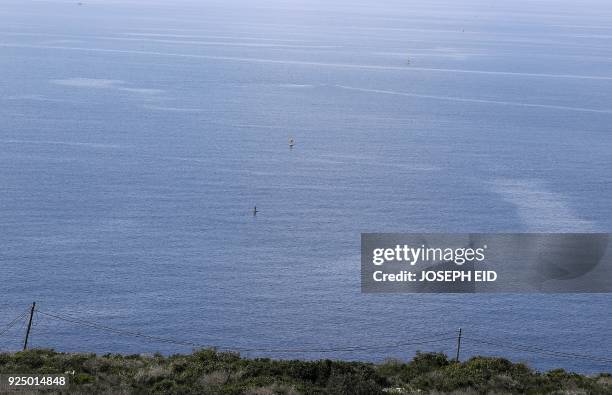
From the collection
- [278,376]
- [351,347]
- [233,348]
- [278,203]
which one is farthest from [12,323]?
[278,376]

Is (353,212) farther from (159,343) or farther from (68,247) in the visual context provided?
(159,343)

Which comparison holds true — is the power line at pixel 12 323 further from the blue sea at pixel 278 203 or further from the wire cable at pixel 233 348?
the wire cable at pixel 233 348

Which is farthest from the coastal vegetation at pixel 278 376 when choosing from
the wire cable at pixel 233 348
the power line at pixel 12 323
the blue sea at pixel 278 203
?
the power line at pixel 12 323

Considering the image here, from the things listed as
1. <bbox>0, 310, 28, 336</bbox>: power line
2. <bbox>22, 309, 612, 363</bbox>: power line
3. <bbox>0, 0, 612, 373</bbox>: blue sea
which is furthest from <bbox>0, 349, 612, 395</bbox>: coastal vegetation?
<bbox>0, 310, 28, 336</bbox>: power line

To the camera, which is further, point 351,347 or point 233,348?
point 351,347

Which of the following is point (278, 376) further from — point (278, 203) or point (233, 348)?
point (278, 203)

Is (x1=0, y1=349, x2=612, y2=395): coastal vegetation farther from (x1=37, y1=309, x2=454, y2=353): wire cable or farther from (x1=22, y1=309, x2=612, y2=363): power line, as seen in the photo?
(x1=22, y1=309, x2=612, y2=363): power line
